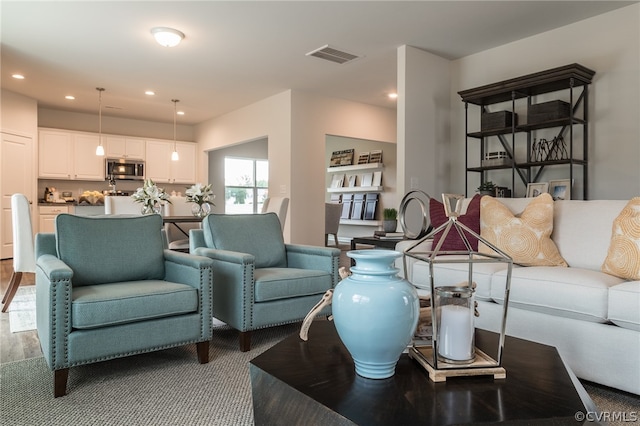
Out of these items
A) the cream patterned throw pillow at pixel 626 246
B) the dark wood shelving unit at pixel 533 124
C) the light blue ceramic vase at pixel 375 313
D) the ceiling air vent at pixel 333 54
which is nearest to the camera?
the light blue ceramic vase at pixel 375 313

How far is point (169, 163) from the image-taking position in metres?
8.66

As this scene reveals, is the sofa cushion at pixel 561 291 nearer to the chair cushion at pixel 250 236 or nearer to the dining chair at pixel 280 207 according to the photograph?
the chair cushion at pixel 250 236

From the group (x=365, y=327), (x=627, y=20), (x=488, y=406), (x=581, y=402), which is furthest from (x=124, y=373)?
(x=627, y=20)

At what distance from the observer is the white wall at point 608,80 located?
12.1 ft

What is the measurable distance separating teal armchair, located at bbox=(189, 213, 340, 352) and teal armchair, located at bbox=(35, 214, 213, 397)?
235 mm

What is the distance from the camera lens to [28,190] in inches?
274

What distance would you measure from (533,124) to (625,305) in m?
2.56

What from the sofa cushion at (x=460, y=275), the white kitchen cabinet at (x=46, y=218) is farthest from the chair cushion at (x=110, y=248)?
the white kitchen cabinet at (x=46, y=218)

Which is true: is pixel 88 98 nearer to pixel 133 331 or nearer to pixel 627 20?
pixel 133 331

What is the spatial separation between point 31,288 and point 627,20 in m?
6.18

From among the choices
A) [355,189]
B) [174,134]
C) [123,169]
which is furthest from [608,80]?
[123,169]

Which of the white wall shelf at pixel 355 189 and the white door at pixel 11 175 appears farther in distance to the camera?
the white wall shelf at pixel 355 189

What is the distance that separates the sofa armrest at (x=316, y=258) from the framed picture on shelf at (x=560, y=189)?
2.35 meters

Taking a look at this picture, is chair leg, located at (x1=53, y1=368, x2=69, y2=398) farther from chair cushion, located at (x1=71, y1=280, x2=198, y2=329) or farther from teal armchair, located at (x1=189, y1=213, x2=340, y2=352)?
teal armchair, located at (x1=189, y1=213, x2=340, y2=352)
